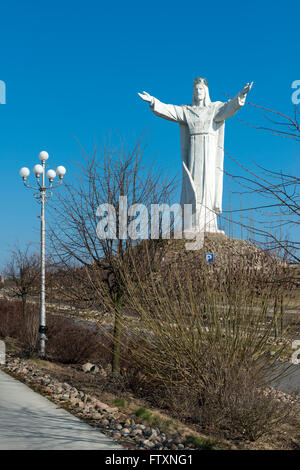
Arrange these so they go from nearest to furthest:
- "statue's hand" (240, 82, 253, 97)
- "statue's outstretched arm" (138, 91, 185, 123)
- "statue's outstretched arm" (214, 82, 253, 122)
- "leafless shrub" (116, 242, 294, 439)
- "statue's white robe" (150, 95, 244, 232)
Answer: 1. "leafless shrub" (116, 242, 294, 439)
2. "statue's hand" (240, 82, 253, 97)
3. "statue's outstretched arm" (214, 82, 253, 122)
4. "statue's outstretched arm" (138, 91, 185, 123)
5. "statue's white robe" (150, 95, 244, 232)

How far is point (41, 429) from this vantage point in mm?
5898

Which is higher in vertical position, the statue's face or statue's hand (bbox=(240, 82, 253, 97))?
the statue's face

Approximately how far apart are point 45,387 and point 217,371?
3.68 meters

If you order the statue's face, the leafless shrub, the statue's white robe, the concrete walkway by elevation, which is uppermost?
the statue's face

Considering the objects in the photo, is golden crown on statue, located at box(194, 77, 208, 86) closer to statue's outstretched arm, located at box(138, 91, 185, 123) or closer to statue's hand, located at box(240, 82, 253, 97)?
statue's outstretched arm, located at box(138, 91, 185, 123)

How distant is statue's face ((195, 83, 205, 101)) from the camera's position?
26.5 meters

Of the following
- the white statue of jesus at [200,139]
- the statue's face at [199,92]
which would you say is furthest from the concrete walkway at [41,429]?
the statue's face at [199,92]

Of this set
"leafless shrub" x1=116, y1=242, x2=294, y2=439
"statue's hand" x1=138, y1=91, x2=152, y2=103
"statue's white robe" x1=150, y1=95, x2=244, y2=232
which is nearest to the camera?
"leafless shrub" x1=116, y1=242, x2=294, y2=439

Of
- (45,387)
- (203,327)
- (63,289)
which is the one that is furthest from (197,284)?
(63,289)

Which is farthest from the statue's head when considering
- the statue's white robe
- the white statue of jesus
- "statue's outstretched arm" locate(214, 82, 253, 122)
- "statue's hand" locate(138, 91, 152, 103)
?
"statue's hand" locate(138, 91, 152, 103)

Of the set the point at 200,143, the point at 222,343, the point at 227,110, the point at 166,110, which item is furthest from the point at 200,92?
the point at 222,343

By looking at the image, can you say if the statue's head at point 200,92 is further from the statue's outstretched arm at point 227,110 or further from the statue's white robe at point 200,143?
the statue's outstretched arm at point 227,110

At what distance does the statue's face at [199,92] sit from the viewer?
26528mm
